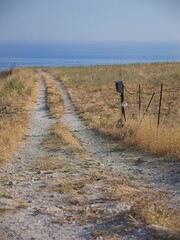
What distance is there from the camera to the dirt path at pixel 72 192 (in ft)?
18.8

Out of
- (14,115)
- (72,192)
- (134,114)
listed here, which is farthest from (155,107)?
(72,192)

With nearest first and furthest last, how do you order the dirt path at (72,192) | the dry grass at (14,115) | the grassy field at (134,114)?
1. the dirt path at (72,192)
2. the grassy field at (134,114)
3. the dry grass at (14,115)

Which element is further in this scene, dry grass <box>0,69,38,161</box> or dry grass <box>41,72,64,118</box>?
dry grass <box>41,72,64,118</box>

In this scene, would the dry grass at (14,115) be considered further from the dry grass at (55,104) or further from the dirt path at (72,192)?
the dry grass at (55,104)

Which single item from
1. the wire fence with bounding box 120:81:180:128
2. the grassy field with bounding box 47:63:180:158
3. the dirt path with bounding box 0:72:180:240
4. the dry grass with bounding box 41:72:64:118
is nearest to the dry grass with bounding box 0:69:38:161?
the dirt path with bounding box 0:72:180:240

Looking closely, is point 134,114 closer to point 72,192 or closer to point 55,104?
point 55,104

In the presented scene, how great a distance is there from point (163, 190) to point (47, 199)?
1950 mm

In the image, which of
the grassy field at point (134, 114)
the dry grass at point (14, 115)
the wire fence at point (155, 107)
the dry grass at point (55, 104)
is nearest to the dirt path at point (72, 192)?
the dry grass at point (14, 115)

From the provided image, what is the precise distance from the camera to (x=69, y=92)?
87.8 feet

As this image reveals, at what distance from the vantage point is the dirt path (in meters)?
5.73

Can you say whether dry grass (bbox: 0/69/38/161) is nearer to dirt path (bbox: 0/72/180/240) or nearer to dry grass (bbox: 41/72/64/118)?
dirt path (bbox: 0/72/180/240)

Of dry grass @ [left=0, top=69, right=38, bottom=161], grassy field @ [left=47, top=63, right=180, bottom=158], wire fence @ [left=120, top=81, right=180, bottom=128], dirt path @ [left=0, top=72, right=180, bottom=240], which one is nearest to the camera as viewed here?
dirt path @ [left=0, top=72, right=180, bottom=240]

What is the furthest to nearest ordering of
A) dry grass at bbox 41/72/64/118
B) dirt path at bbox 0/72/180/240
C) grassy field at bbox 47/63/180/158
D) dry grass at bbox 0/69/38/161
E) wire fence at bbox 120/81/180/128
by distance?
dry grass at bbox 41/72/64/118, wire fence at bbox 120/81/180/128, dry grass at bbox 0/69/38/161, grassy field at bbox 47/63/180/158, dirt path at bbox 0/72/180/240

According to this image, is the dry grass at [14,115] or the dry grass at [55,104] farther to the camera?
the dry grass at [55,104]
